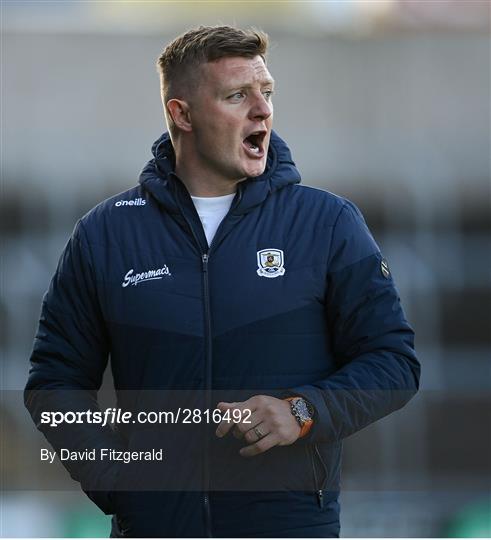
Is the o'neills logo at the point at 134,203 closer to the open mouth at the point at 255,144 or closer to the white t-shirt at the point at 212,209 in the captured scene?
the white t-shirt at the point at 212,209

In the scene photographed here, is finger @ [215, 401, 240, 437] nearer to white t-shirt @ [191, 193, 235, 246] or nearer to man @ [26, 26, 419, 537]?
man @ [26, 26, 419, 537]

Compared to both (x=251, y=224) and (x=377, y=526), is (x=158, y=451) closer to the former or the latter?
(x=251, y=224)

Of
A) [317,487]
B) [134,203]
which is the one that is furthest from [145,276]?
[317,487]

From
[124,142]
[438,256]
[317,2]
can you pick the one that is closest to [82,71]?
[124,142]

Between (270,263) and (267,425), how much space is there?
322mm

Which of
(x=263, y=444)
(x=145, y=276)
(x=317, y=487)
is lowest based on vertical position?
(x=317, y=487)

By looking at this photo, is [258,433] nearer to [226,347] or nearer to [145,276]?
[226,347]

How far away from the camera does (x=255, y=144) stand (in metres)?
2.11

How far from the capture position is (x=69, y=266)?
2125 millimetres

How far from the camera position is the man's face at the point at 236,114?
81.7 inches

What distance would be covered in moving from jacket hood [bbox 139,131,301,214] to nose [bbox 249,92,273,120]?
10 centimetres

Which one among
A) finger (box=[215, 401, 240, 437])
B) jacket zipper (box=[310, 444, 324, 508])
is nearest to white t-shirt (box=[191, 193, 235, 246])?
finger (box=[215, 401, 240, 437])

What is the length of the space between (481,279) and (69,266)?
3.84ft

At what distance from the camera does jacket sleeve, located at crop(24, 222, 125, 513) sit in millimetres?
2066
